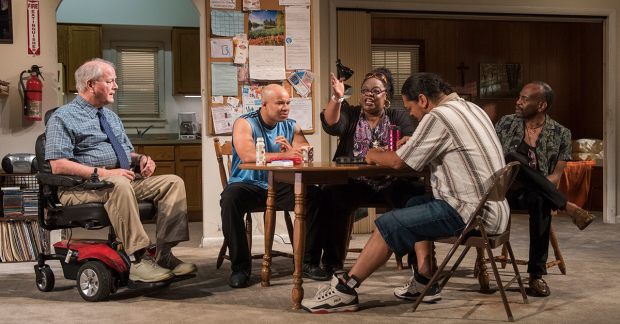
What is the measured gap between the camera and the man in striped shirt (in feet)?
8.34

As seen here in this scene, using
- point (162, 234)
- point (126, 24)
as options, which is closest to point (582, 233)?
point (162, 234)

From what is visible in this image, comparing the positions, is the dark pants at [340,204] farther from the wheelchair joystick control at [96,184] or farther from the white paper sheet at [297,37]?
the white paper sheet at [297,37]

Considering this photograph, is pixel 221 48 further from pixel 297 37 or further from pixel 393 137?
pixel 393 137

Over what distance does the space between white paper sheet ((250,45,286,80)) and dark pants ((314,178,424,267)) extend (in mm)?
1528

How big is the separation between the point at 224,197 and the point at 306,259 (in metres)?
0.63

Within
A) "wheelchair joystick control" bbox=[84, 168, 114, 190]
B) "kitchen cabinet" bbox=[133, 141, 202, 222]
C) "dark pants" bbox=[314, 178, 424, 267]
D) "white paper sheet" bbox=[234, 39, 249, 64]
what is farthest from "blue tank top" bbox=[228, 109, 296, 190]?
"kitchen cabinet" bbox=[133, 141, 202, 222]

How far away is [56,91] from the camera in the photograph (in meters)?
4.53

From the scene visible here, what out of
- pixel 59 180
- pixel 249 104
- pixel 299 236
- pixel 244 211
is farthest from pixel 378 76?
pixel 59 180

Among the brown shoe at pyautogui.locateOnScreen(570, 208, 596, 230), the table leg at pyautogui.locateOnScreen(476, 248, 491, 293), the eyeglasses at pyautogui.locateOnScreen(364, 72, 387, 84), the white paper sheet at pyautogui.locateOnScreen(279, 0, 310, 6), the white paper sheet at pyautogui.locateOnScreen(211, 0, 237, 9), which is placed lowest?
the table leg at pyautogui.locateOnScreen(476, 248, 491, 293)

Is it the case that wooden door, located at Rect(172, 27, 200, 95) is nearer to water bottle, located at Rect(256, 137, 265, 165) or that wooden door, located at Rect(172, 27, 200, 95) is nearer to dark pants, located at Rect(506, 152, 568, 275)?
water bottle, located at Rect(256, 137, 265, 165)

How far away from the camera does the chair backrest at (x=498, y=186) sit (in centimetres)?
242

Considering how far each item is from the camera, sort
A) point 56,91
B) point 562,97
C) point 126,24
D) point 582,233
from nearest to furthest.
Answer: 1. point 56,91
2. point 582,233
3. point 126,24
4. point 562,97

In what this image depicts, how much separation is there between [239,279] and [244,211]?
14.9 inches

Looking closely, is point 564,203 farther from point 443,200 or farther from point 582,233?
point 582,233
